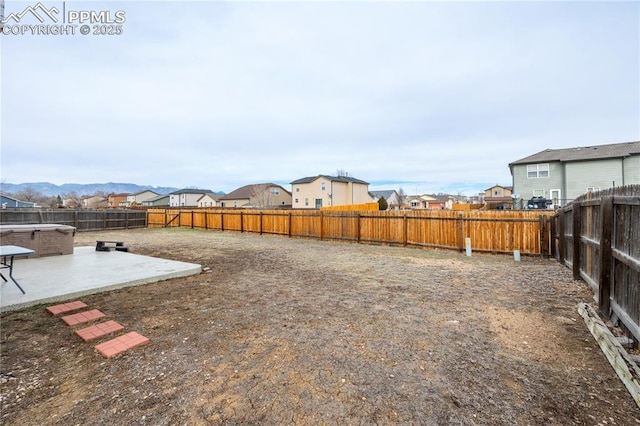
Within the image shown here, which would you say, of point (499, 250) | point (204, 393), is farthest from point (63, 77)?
point (499, 250)

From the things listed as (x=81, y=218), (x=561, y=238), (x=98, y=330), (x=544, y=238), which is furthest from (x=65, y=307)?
(x=81, y=218)

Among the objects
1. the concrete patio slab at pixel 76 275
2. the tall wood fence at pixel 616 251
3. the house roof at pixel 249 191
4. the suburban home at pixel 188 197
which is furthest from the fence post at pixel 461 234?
the suburban home at pixel 188 197

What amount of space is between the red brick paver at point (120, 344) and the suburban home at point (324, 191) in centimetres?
3486

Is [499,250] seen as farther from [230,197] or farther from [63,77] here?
[230,197]

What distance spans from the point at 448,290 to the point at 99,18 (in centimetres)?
935

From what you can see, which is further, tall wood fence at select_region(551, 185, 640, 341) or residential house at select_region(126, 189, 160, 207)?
residential house at select_region(126, 189, 160, 207)

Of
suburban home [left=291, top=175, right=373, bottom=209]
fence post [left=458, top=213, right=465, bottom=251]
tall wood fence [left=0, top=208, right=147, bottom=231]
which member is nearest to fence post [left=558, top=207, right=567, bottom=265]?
fence post [left=458, top=213, right=465, bottom=251]

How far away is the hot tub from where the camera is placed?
268 inches

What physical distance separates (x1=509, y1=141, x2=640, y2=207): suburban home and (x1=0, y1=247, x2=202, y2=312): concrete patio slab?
2452cm

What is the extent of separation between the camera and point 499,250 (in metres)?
8.58

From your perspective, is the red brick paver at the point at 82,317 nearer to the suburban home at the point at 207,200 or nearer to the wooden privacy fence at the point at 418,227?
the wooden privacy fence at the point at 418,227

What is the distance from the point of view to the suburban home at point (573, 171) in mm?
19500

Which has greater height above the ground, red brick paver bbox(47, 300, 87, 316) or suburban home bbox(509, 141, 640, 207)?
suburban home bbox(509, 141, 640, 207)

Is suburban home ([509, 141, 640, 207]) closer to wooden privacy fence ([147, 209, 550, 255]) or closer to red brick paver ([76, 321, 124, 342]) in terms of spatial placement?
wooden privacy fence ([147, 209, 550, 255])
